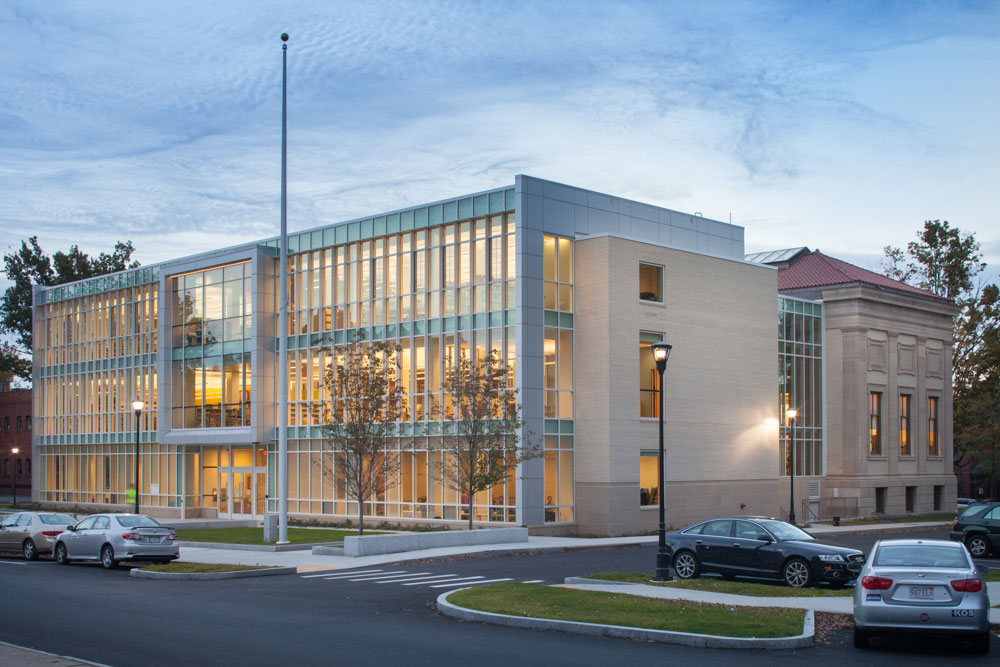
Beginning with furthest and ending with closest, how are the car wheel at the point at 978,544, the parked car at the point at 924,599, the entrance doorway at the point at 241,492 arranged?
the entrance doorway at the point at 241,492 → the car wheel at the point at 978,544 → the parked car at the point at 924,599

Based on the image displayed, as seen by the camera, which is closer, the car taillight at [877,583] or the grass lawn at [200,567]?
the car taillight at [877,583]

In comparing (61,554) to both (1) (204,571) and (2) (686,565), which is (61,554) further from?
(2) (686,565)

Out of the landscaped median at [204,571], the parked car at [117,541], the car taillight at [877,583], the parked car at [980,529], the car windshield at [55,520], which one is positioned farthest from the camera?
the car windshield at [55,520]

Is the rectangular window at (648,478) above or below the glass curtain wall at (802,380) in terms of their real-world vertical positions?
below

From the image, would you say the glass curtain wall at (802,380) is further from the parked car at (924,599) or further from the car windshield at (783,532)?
the parked car at (924,599)

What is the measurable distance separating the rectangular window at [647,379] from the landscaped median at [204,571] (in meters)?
19.0

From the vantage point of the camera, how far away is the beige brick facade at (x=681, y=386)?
1535 inches

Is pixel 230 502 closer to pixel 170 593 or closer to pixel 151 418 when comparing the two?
pixel 151 418

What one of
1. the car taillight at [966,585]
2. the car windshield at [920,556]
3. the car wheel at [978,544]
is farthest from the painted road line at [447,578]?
the car wheel at [978,544]

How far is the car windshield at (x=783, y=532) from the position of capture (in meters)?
21.6

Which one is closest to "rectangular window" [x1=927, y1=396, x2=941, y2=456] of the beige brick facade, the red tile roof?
the red tile roof

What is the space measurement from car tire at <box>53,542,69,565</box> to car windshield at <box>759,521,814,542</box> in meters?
19.1

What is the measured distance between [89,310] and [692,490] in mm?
37603

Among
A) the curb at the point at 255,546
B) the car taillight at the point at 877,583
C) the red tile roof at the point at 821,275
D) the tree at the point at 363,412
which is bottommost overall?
the curb at the point at 255,546
